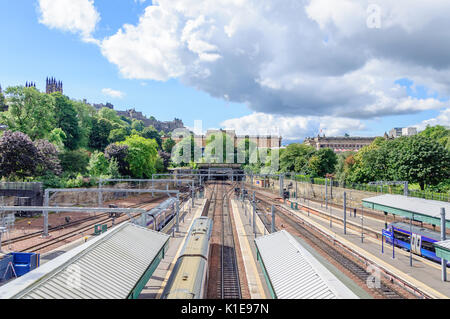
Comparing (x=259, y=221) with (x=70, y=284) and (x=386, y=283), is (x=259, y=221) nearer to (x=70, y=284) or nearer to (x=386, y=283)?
(x=386, y=283)

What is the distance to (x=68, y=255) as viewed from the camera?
10008 millimetres

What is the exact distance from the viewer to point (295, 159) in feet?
243

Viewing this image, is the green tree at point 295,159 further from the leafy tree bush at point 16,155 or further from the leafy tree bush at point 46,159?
the leafy tree bush at point 16,155

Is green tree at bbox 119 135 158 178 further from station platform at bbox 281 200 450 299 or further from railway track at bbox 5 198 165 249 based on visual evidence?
station platform at bbox 281 200 450 299

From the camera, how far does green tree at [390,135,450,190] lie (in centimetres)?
3519

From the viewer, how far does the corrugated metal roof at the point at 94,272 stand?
24.6ft

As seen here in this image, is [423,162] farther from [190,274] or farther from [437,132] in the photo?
[437,132]

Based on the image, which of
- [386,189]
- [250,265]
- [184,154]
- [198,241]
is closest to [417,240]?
[250,265]

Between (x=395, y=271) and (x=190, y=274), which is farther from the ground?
(x=190, y=274)

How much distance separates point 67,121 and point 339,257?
67700 mm

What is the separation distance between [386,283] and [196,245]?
38.2ft

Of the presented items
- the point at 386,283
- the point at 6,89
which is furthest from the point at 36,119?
the point at 386,283

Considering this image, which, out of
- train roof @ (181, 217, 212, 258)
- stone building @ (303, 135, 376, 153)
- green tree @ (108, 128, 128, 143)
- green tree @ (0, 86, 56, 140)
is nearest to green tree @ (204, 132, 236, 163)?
green tree @ (108, 128, 128, 143)

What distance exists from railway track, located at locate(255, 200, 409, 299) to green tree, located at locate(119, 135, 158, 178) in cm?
3821
